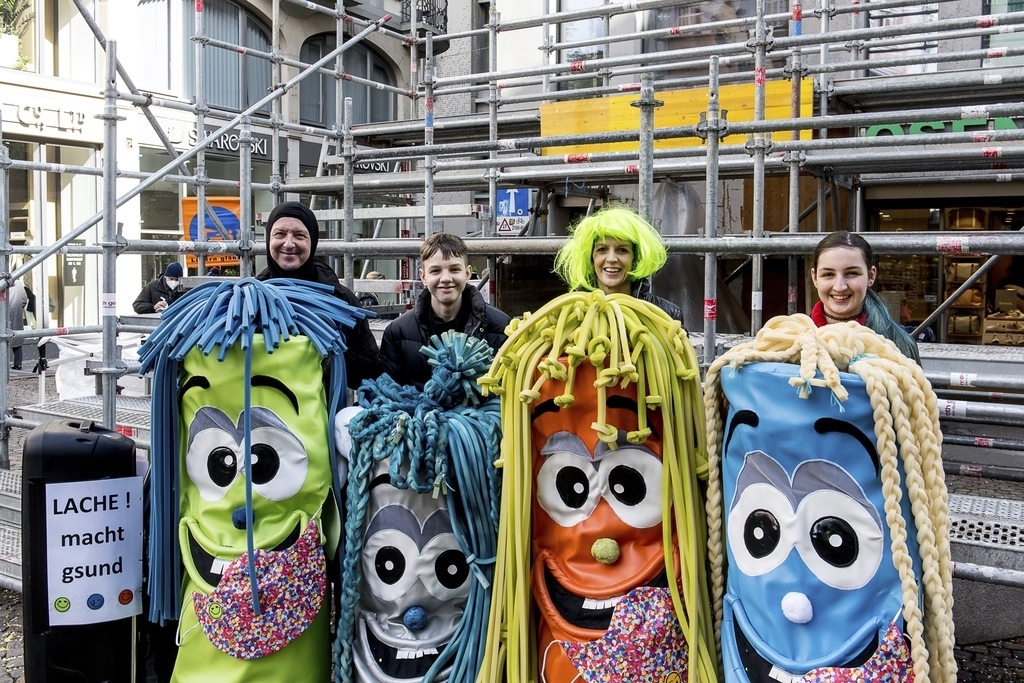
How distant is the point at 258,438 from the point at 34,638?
3.47 feet

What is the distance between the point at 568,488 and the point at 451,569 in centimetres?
46

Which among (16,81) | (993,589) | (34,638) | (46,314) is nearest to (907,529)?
(993,589)

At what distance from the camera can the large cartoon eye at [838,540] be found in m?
1.91

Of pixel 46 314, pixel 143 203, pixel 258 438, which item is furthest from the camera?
pixel 143 203

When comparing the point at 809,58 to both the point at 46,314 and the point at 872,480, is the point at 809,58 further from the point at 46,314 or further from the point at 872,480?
the point at 46,314

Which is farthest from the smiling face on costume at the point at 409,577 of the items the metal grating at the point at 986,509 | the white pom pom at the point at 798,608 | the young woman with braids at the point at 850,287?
the metal grating at the point at 986,509

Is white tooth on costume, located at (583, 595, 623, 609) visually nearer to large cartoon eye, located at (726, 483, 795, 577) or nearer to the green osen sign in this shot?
large cartoon eye, located at (726, 483, 795, 577)

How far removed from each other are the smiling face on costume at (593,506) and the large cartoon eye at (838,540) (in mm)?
404

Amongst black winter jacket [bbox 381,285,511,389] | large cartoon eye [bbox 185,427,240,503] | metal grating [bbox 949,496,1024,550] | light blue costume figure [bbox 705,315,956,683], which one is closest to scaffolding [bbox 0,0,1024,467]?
black winter jacket [bbox 381,285,511,389]

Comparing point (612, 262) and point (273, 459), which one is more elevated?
point (612, 262)

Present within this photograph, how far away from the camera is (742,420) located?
81.5 inches

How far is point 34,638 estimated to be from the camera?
9.23 feet

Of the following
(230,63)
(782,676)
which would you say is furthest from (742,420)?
(230,63)

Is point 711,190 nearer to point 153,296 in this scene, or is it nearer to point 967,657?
point 967,657
